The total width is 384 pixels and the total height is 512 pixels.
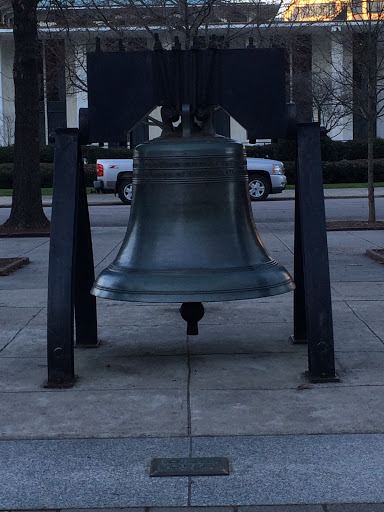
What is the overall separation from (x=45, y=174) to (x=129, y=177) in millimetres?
8418

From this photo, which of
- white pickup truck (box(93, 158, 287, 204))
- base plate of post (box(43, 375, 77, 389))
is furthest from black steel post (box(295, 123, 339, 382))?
white pickup truck (box(93, 158, 287, 204))

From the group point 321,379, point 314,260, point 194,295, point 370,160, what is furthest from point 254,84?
point 370,160

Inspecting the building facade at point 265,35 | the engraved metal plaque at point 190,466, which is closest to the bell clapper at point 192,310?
the engraved metal plaque at point 190,466

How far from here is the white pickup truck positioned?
2369 centimetres

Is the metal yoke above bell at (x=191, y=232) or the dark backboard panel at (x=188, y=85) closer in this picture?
the metal yoke above bell at (x=191, y=232)

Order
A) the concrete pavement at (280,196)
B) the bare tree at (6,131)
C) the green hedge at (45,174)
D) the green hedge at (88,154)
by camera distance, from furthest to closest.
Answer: the bare tree at (6,131) < the green hedge at (88,154) < the green hedge at (45,174) < the concrete pavement at (280,196)

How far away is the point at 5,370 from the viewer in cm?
604

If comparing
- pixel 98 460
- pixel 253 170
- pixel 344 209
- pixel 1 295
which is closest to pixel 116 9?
pixel 253 170

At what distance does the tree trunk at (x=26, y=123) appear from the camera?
15047mm

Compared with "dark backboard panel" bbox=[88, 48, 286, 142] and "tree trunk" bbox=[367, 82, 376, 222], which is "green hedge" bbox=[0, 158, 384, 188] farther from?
"dark backboard panel" bbox=[88, 48, 286, 142]

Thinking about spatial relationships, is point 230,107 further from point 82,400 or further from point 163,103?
point 82,400

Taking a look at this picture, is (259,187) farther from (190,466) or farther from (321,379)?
(190,466)

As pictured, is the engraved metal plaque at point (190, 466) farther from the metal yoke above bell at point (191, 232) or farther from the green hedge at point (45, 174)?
the green hedge at point (45, 174)

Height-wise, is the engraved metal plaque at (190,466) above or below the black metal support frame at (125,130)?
below
